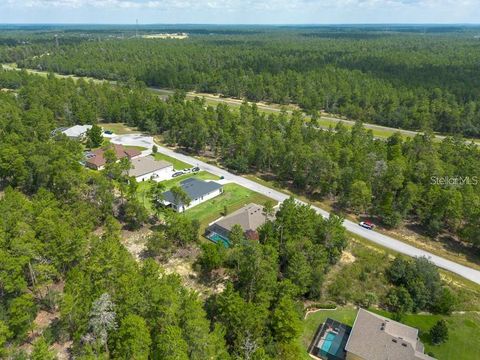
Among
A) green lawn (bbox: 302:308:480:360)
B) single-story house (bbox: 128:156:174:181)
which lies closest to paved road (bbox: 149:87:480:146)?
single-story house (bbox: 128:156:174:181)

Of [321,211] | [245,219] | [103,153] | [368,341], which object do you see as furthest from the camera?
[103,153]

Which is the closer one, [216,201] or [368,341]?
[368,341]

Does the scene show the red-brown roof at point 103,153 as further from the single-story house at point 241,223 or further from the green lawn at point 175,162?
the single-story house at point 241,223

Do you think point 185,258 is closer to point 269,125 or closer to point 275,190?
point 275,190

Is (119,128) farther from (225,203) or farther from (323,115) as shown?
(323,115)

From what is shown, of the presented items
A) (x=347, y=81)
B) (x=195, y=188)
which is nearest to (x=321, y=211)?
(x=195, y=188)

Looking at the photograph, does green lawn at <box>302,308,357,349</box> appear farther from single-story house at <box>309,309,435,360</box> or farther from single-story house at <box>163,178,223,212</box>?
single-story house at <box>163,178,223,212</box>
